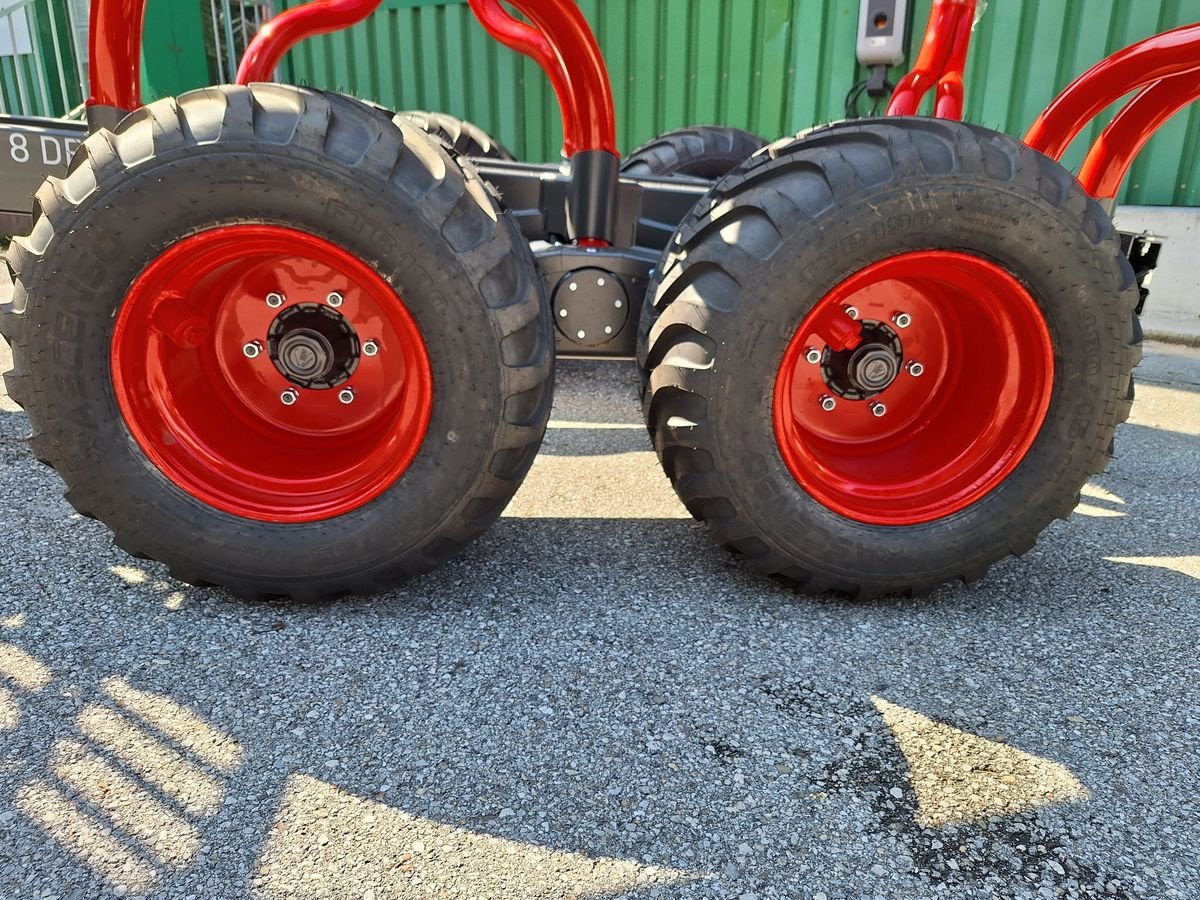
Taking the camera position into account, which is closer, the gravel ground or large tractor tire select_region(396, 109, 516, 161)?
the gravel ground

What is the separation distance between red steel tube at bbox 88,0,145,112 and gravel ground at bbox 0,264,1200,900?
129cm

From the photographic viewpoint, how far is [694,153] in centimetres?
452

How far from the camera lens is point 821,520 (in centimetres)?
213

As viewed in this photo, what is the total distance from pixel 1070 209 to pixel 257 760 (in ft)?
7.26

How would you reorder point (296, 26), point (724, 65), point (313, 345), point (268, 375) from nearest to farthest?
point (313, 345), point (268, 375), point (296, 26), point (724, 65)

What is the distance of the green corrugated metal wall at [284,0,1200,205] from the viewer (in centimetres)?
545

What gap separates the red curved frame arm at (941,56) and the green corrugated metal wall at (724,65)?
3404mm

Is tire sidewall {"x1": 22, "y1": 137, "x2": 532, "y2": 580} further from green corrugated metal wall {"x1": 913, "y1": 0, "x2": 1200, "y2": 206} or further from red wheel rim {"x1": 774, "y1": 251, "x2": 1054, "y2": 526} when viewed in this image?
green corrugated metal wall {"x1": 913, "y1": 0, "x2": 1200, "y2": 206}

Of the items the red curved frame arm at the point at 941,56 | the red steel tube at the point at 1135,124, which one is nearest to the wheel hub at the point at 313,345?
the red curved frame arm at the point at 941,56

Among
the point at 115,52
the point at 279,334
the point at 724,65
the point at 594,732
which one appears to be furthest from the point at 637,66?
the point at 594,732

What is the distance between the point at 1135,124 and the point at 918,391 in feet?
3.90

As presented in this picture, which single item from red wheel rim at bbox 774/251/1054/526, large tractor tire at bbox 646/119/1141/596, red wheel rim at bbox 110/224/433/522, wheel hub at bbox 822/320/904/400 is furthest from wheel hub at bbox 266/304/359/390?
wheel hub at bbox 822/320/904/400

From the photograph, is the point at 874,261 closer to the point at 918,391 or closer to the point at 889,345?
the point at 889,345

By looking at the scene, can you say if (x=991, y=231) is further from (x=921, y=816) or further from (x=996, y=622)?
(x=921, y=816)
